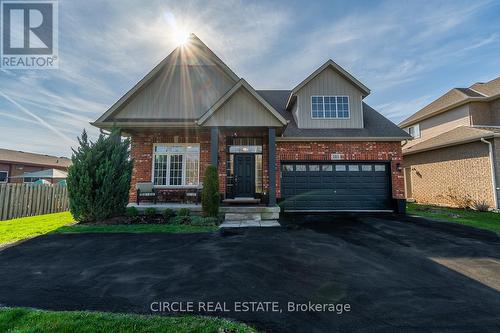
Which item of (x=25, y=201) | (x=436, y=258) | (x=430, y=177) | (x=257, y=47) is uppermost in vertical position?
(x=257, y=47)

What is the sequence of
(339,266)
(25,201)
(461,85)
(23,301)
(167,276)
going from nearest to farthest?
(23,301) → (167,276) → (339,266) → (25,201) → (461,85)

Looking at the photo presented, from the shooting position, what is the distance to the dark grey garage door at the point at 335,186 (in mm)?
11953

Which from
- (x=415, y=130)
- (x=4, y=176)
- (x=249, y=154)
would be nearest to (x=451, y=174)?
(x=415, y=130)

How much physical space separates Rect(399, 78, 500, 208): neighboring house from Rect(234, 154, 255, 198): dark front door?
490 inches

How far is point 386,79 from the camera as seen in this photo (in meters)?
15.0

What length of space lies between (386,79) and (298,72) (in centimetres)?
583

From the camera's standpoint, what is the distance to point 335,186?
12.1 m

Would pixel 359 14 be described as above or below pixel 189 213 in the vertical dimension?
above

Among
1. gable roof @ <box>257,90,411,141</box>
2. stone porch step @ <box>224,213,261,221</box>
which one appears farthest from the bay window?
gable roof @ <box>257,90,411,141</box>

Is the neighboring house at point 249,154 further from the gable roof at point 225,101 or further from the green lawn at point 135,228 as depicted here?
the green lawn at point 135,228

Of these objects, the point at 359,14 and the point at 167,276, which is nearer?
the point at 167,276

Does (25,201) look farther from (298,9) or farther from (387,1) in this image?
(387,1)

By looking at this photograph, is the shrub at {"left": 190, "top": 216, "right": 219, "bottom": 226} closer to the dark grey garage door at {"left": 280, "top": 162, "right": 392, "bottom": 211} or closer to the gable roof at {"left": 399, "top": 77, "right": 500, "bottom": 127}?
the dark grey garage door at {"left": 280, "top": 162, "right": 392, "bottom": 211}

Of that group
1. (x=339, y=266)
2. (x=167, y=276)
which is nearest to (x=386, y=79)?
(x=339, y=266)
